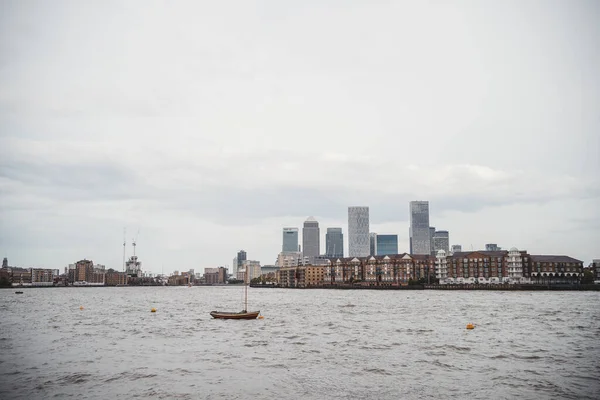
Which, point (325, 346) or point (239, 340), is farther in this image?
point (239, 340)

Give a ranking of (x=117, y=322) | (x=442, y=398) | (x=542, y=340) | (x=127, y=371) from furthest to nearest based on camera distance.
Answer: (x=117, y=322)
(x=542, y=340)
(x=127, y=371)
(x=442, y=398)

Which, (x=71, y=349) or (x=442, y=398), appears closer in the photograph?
(x=442, y=398)

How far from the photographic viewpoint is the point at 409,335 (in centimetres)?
5794

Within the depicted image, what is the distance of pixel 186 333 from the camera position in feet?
201

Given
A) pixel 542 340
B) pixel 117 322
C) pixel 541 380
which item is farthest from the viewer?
pixel 117 322

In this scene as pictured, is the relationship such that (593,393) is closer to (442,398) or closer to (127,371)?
(442,398)

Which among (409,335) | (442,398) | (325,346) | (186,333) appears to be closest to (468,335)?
(409,335)

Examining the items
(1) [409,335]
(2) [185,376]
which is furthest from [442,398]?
(1) [409,335]

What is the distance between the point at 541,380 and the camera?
35219 millimetres

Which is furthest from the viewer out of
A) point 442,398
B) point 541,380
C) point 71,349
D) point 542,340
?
point 542,340

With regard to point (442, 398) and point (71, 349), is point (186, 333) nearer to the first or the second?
point (71, 349)

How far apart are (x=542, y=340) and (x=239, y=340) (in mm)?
33547

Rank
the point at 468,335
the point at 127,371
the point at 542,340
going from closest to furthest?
1. the point at 127,371
2. the point at 542,340
3. the point at 468,335

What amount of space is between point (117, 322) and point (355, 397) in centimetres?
5753
